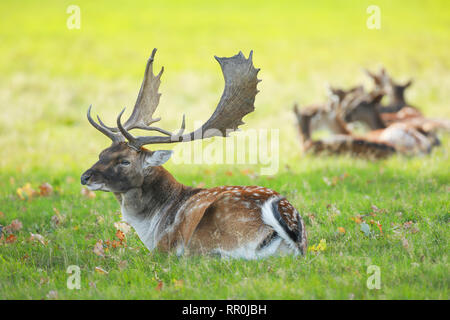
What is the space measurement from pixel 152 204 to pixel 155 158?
1.66 feet

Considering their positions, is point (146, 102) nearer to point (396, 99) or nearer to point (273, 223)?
point (273, 223)

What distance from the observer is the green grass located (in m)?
4.81

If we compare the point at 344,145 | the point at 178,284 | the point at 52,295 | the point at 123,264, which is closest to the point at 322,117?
the point at 344,145

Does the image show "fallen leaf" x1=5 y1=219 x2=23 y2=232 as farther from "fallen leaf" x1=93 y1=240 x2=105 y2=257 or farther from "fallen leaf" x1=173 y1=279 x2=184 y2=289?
"fallen leaf" x1=173 y1=279 x2=184 y2=289

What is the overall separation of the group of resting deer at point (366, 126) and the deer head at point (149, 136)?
4772 millimetres

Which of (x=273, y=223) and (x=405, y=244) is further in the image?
(x=405, y=244)

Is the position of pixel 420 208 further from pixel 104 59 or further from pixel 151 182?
pixel 104 59

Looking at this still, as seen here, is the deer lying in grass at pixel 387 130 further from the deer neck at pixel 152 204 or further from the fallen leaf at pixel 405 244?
the deer neck at pixel 152 204

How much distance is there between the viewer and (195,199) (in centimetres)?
568

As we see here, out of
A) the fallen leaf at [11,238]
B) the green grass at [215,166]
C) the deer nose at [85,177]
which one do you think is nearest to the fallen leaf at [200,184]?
the green grass at [215,166]

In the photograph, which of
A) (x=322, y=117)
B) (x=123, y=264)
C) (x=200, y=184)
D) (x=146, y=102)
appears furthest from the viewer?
(x=322, y=117)

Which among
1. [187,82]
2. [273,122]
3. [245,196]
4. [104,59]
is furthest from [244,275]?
[104,59]

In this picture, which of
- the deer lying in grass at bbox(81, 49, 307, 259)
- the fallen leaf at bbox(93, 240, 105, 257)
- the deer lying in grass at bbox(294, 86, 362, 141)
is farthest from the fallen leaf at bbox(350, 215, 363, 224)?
the deer lying in grass at bbox(294, 86, 362, 141)

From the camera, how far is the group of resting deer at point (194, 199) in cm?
505
